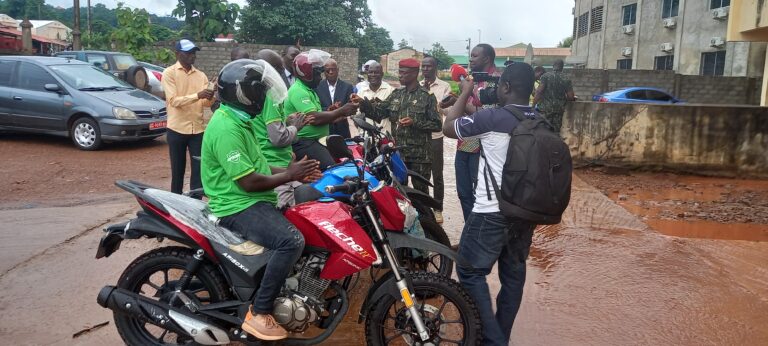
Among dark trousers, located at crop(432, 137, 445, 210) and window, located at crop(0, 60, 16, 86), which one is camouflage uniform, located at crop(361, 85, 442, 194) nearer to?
dark trousers, located at crop(432, 137, 445, 210)

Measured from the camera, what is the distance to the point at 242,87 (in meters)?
3.32

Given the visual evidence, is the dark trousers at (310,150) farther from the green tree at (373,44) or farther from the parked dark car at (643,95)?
the green tree at (373,44)

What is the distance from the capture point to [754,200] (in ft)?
26.9

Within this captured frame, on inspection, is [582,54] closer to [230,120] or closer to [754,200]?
[754,200]

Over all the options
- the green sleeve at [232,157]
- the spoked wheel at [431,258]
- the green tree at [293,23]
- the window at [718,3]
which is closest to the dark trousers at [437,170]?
the spoked wheel at [431,258]

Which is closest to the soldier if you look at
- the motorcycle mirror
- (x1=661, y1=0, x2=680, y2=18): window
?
the motorcycle mirror

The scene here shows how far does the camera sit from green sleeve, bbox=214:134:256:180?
3.21 meters

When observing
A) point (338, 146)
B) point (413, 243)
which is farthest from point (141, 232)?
point (413, 243)

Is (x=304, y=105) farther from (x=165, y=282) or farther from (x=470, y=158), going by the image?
(x=165, y=282)

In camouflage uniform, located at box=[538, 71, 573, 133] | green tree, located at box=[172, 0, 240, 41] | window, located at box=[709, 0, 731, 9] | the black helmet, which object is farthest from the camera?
green tree, located at box=[172, 0, 240, 41]

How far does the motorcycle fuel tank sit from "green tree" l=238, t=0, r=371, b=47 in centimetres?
2745

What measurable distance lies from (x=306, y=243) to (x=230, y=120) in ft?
2.57

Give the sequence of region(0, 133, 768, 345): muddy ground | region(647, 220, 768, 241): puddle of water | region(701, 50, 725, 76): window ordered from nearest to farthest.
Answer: region(0, 133, 768, 345): muddy ground → region(647, 220, 768, 241): puddle of water → region(701, 50, 725, 76): window

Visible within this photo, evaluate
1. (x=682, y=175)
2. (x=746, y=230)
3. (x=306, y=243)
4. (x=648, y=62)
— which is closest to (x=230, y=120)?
(x=306, y=243)
